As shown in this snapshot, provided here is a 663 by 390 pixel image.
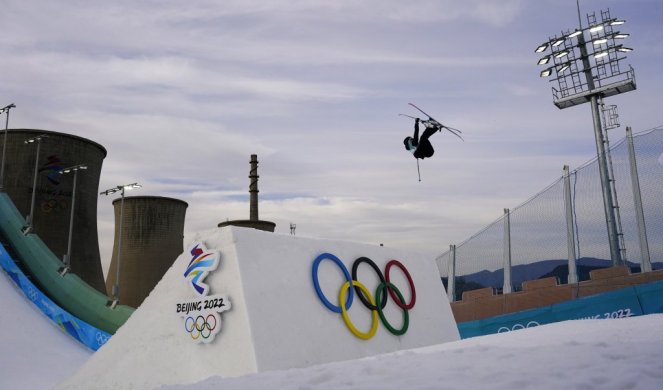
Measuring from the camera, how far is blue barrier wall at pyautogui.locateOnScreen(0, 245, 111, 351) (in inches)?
808

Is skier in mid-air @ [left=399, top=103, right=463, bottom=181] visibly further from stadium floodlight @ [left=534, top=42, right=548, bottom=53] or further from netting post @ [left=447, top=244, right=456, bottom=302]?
stadium floodlight @ [left=534, top=42, right=548, bottom=53]

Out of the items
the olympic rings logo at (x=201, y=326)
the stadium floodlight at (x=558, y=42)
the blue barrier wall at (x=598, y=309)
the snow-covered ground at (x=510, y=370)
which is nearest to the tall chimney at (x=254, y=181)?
the stadium floodlight at (x=558, y=42)

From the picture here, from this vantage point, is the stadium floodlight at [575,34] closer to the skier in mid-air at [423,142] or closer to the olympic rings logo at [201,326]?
the skier in mid-air at [423,142]

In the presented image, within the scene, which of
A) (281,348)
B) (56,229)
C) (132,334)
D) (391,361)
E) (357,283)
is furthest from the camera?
(56,229)

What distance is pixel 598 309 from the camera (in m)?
13.9

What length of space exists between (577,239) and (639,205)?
2.02 meters

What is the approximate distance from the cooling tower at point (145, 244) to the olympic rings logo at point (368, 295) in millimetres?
32487

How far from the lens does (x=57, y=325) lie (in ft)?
68.8

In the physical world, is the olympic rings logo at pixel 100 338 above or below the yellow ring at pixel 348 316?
below

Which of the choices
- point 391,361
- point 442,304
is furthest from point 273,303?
point 442,304

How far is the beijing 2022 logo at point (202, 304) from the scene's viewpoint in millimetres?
9266

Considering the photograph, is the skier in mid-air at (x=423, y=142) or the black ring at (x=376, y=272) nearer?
the black ring at (x=376, y=272)

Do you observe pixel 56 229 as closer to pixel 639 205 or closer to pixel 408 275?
pixel 408 275

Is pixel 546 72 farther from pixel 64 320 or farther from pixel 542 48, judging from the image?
pixel 64 320
